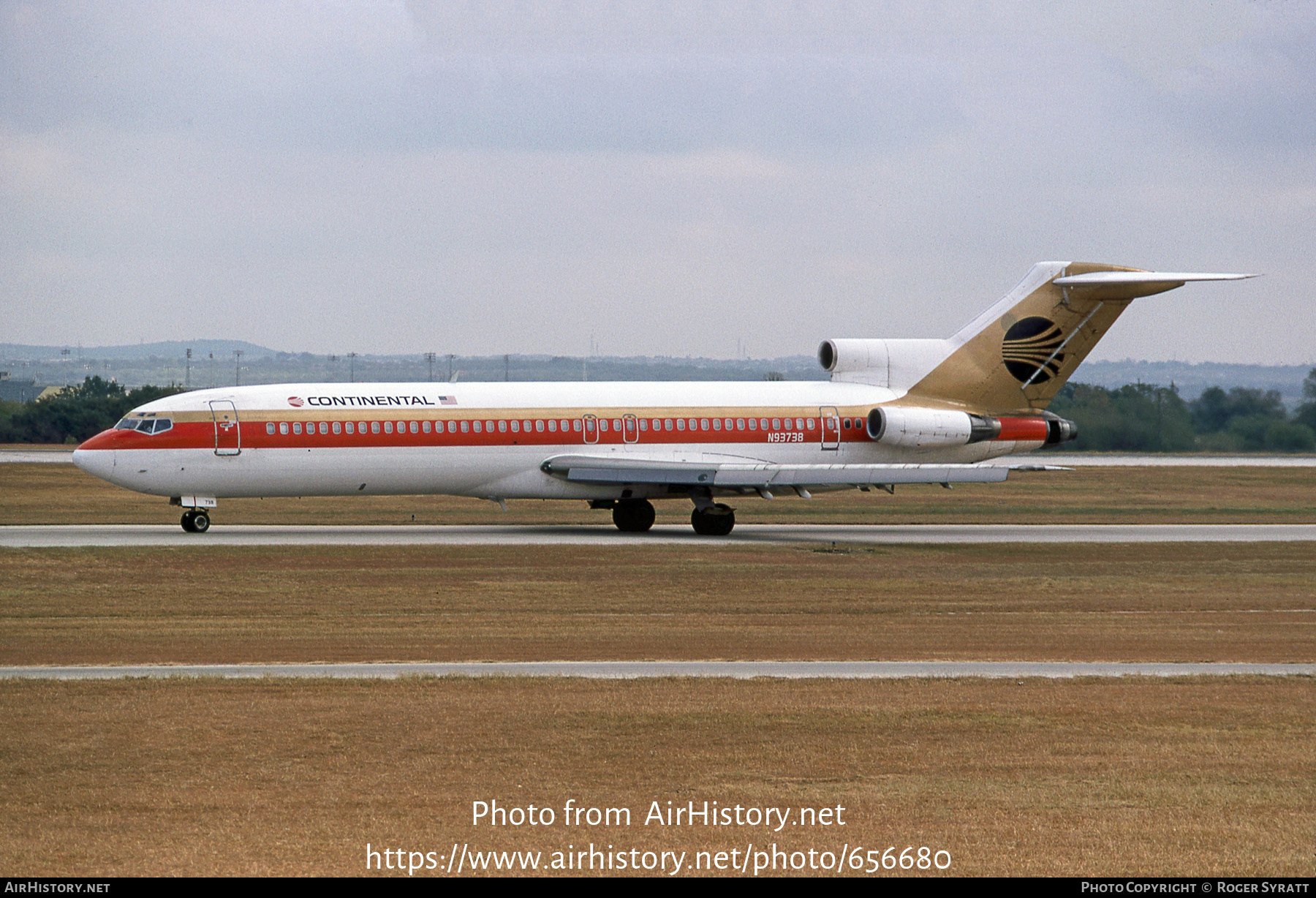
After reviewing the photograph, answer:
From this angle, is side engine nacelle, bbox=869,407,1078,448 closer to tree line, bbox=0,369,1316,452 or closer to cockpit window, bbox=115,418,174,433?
cockpit window, bbox=115,418,174,433

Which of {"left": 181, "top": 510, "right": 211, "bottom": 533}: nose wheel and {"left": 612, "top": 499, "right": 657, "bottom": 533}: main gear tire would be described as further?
{"left": 612, "top": 499, "right": 657, "bottom": 533}: main gear tire

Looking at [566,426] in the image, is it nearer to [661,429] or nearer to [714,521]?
[661,429]

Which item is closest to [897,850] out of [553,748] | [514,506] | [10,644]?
[553,748]

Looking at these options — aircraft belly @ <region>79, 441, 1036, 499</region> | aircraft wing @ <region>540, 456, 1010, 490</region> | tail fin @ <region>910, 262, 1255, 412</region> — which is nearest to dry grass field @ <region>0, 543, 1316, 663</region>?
aircraft wing @ <region>540, 456, 1010, 490</region>

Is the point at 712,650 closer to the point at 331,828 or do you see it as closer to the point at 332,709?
the point at 332,709

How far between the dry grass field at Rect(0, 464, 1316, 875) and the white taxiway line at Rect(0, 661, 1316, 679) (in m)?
0.53

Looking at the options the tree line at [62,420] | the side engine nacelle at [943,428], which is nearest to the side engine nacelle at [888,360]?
the side engine nacelle at [943,428]

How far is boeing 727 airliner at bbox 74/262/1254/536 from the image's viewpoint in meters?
38.5

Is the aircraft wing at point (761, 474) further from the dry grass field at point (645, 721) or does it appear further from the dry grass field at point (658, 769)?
the dry grass field at point (658, 769)

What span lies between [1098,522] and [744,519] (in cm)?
1072

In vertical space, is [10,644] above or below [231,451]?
below

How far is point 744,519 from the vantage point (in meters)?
47.3

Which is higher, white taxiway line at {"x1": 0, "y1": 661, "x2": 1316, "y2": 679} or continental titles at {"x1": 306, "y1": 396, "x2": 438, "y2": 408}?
continental titles at {"x1": 306, "y1": 396, "x2": 438, "y2": 408}

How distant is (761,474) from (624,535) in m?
4.14
